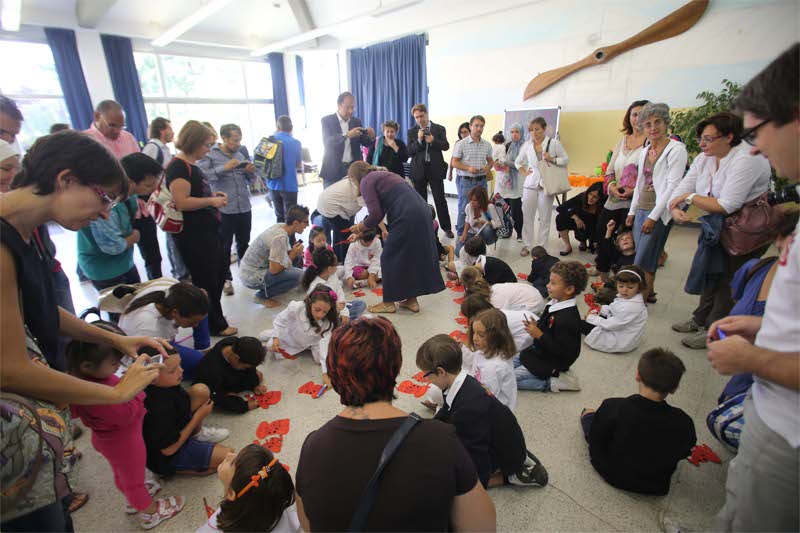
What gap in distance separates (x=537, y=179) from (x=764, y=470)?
3.65 m

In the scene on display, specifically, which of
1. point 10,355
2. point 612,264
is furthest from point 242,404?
point 612,264

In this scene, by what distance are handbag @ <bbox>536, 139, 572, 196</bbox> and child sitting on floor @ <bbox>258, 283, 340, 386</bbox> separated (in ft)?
8.97

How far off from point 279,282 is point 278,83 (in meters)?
7.84

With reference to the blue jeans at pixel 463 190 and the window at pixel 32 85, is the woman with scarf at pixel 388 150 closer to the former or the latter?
the blue jeans at pixel 463 190

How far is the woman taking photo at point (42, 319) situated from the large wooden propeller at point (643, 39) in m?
6.13

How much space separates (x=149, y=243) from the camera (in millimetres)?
3283

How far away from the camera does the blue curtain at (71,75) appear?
6.14 m

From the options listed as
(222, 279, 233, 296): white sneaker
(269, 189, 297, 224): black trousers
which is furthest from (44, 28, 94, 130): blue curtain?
(222, 279, 233, 296): white sneaker

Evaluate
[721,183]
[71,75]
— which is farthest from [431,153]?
[71,75]

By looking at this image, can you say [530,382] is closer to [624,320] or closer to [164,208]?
[624,320]

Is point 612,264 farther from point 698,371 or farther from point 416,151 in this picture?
point 416,151

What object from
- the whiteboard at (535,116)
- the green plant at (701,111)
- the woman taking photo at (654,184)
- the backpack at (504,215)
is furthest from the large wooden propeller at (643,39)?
the woman taking photo at (654,184)

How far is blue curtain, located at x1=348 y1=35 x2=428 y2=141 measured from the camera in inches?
299

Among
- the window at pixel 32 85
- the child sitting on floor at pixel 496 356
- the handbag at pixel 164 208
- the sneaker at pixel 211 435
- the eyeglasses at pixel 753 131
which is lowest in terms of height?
the sneaker at pixel 211 435
